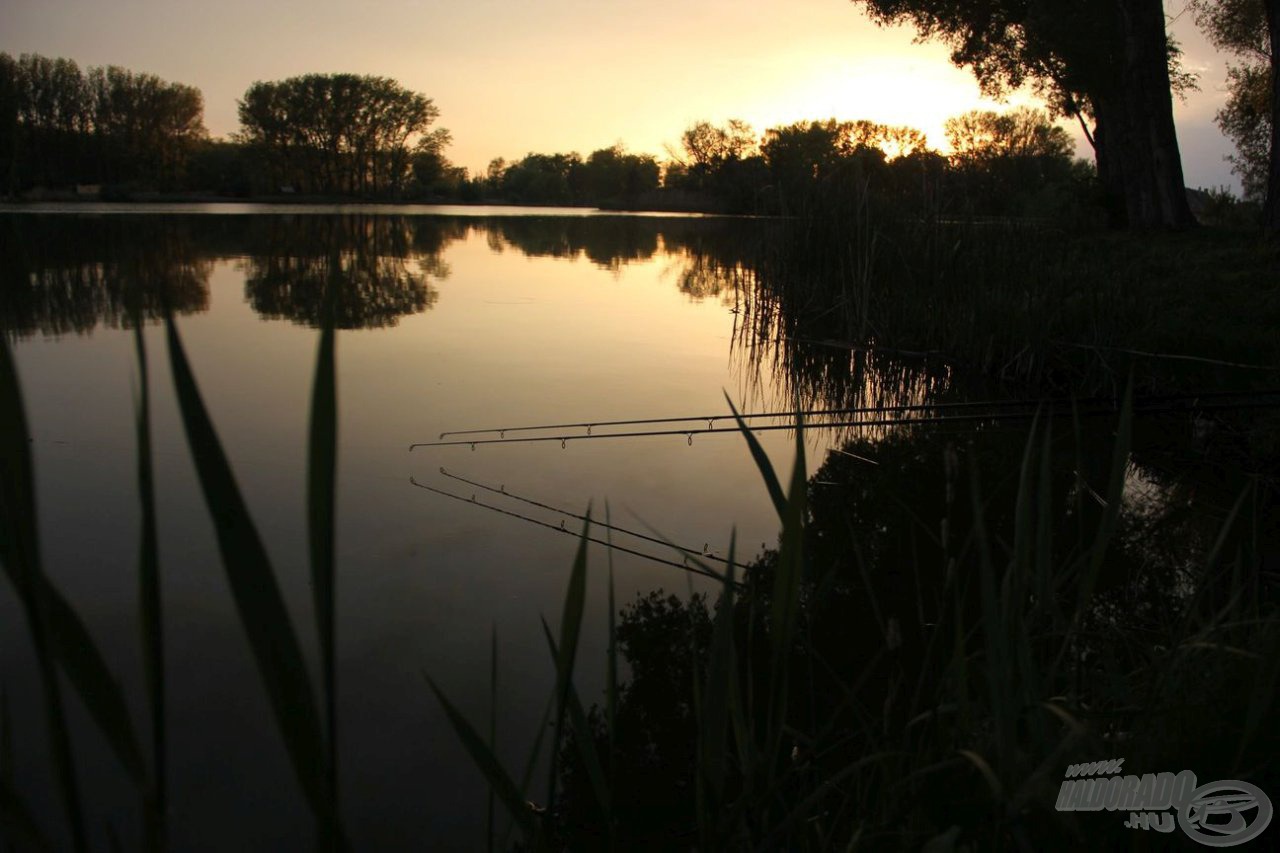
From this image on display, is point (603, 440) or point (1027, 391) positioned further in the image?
point (1027, 391)

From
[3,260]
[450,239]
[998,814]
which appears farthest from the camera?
[450,239]

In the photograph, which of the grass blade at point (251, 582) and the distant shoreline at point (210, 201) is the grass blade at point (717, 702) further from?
the distant shoreline at point (210, 201)

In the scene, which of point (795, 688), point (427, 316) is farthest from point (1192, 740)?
point (427, 316)

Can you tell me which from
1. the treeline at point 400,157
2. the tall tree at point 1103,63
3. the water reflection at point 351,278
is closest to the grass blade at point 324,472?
the water reflection at point 351,278

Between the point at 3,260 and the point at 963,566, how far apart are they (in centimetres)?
1148

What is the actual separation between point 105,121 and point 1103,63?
49.3m

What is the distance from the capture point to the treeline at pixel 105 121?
3819cm

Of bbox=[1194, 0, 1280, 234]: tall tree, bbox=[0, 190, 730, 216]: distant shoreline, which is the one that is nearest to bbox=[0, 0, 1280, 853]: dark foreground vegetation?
bbox=[1194, 0, 1280, 234]: tall tree

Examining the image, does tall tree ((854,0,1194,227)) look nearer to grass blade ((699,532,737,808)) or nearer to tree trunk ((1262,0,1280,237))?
tree trunk ((1262,0,1280,237))

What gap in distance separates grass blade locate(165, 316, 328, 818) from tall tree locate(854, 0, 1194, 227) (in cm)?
1192

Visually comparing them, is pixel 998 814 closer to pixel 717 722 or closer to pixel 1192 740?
pixel 717 722

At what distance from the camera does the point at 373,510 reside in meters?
3.01

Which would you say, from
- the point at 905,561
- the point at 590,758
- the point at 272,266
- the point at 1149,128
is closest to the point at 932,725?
the point at 590,758

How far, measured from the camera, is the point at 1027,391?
4965 mm
